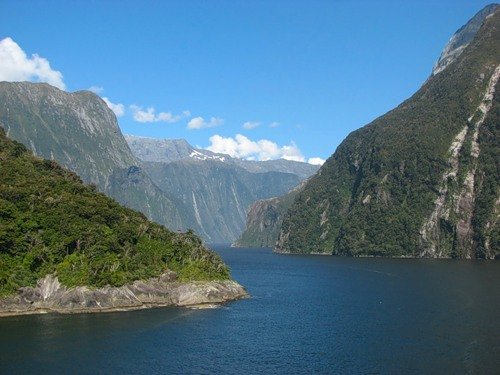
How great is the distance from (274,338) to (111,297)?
39.8 metres

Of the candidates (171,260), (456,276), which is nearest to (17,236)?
(171,260)

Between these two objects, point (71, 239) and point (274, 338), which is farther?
point (71, 239)

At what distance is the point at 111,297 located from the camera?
112 metres

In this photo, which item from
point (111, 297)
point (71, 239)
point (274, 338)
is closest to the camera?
point (274, 338)

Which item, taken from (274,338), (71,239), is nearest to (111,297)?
(71,239)

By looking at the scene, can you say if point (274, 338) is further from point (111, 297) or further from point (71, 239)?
point (71, 239)

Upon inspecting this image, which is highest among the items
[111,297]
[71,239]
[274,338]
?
[71,239]

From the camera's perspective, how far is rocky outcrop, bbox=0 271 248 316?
106m

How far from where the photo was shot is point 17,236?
11206 cm

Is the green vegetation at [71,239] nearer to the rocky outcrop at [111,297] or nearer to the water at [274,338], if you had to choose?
the rocky outcrop at [111,297]

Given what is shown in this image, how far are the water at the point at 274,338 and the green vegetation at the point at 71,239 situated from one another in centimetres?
1229

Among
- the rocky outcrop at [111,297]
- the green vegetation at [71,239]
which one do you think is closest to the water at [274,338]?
the rocky outcrop at [111,297]

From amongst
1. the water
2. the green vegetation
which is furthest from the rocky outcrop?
the water

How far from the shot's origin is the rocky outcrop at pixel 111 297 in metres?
106
